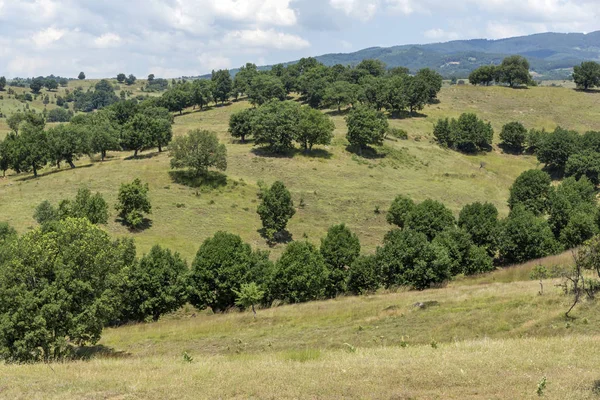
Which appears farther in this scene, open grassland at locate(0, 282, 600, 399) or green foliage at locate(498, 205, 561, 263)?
green foliage at locate(498, 205, 561, 263)

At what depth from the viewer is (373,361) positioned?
21359 mm

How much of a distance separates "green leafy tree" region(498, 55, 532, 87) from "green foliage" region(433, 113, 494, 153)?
67.4 metres

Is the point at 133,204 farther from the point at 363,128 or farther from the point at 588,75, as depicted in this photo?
the point at 588,75

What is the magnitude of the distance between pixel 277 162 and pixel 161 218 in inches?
1525

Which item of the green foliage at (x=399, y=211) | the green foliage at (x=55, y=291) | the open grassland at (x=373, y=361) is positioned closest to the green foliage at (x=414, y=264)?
the open grassland at (x=373, y=361)

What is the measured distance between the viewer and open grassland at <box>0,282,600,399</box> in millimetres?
17672

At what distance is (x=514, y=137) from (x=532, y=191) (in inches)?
2189

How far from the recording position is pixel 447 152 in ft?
437

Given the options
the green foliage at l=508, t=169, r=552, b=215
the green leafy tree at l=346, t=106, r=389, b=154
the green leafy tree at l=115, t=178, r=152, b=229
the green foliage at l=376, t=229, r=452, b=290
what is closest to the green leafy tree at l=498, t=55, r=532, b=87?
the green leafy tree at l=346, t=106, r=389, b=154

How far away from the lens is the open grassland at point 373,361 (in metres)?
17.7

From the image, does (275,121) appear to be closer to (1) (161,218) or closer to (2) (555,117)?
(1) (161,218)

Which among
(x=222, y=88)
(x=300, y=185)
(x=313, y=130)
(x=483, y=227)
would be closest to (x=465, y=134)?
(x=313, y=130)

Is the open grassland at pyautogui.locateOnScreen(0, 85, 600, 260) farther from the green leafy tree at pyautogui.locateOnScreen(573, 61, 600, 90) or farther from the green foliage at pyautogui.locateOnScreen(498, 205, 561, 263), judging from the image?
the green leafy tree at pyautogui.locateOnScreen(573, 61, 600, 90)

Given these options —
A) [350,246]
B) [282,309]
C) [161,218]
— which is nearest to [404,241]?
[350,246]
